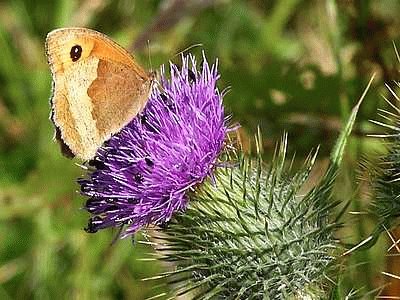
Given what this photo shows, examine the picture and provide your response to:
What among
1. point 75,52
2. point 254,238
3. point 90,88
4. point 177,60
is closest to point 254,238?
point 254,238

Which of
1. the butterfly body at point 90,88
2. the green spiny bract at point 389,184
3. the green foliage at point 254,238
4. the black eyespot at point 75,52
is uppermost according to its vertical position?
the black eyespot at point 75,52

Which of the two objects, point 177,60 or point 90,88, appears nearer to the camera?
point 90,88

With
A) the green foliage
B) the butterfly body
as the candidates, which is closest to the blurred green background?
the green foliage

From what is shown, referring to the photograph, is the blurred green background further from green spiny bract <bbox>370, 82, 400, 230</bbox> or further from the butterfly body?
the butterfly body

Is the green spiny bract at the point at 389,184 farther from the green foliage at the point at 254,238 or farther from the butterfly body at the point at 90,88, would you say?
the butterfly body at the point at 90,88

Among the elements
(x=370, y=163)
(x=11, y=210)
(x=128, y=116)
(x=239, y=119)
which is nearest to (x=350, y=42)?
(x=239, y=119)

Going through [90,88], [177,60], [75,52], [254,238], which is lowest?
[254,238]

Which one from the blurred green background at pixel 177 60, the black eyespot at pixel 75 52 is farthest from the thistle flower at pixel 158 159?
the blurred green background at pixel 177 60

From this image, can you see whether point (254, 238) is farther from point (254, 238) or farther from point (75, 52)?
point (75, 52)
